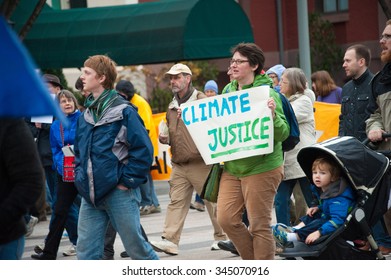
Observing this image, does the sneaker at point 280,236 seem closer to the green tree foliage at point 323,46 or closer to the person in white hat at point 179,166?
the person in white hat at point 179,166

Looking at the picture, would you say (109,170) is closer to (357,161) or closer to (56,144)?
(357,161)

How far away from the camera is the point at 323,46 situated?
3219 cm

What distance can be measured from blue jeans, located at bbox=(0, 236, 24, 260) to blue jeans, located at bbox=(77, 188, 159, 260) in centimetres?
244

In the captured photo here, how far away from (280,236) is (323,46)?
25.3m

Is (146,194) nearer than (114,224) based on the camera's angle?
No

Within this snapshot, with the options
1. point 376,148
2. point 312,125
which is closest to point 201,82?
point 312,125

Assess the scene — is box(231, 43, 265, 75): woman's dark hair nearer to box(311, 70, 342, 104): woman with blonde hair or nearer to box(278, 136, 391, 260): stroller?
box(278, 136, 391, 260): stroller

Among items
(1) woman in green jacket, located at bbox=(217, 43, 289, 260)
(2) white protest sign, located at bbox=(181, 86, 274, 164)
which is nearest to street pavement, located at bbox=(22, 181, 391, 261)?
(1) woman in green jacket, located at bbox=(217, 43, 289, 260)

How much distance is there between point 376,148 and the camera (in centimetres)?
858

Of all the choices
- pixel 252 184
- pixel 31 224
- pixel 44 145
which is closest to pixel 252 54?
pixel 252 184

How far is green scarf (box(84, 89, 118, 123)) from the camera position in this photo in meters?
7.62

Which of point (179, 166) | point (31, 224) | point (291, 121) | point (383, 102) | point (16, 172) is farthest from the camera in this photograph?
point (31, 224)

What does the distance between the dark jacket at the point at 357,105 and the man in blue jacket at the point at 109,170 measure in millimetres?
2451
